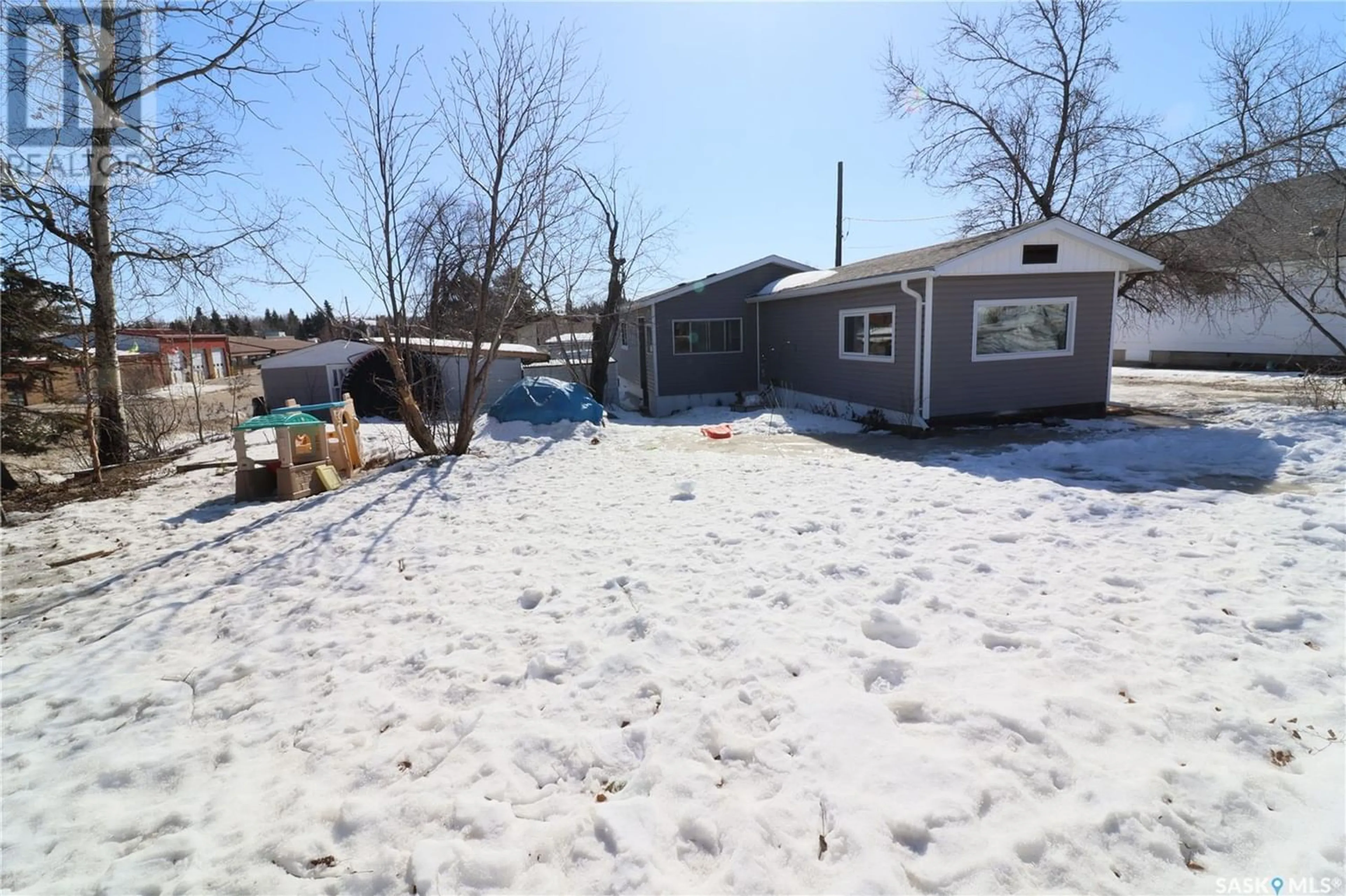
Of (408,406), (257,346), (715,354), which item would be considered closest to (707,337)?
(715,354)

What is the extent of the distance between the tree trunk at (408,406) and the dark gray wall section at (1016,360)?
8124 millimetres

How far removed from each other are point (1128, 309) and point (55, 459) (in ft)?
91.0

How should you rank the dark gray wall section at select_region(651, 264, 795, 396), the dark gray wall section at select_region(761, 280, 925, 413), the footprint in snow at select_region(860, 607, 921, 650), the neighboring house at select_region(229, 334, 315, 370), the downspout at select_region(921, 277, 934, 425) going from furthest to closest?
the neighboring house at select_region(229, 334, 315, 370), the dark gray wall section at select_region(651, 264, 795, 396), the dark gray wall section at select_region(761, 280, 925, 413), the downspout at select_region(921, 277, 934, 425), the footprint in snow at select_region(860, 607, 921, 650)

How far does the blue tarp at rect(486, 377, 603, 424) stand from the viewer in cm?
1089

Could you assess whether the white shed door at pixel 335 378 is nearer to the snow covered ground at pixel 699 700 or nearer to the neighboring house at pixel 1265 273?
the snow covered ground at pixel 699 700

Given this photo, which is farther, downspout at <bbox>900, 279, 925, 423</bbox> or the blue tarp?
the blue tarp

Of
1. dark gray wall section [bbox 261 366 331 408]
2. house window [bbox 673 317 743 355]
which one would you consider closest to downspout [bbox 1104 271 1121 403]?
house window [bbox 673 317 743 355]

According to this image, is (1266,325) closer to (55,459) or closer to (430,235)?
(430,235)

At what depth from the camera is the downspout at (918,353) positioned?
10.0 meters

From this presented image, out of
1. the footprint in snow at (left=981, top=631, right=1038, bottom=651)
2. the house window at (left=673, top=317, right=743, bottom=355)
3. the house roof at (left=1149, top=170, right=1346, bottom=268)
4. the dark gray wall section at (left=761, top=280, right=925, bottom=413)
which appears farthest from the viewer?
the house window at (left=673, top=317, right=743, bottom=355)

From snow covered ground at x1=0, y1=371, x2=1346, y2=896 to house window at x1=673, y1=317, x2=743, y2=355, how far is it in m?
10.4

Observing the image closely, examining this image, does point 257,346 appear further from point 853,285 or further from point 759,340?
point 853,285

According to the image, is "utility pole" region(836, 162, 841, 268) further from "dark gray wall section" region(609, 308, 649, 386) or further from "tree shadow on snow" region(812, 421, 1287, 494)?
"tree shadow on snow" region(812, 421, 1287, 494)

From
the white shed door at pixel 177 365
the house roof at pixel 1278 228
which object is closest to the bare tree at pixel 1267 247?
the house roof at pixel 1278 228
